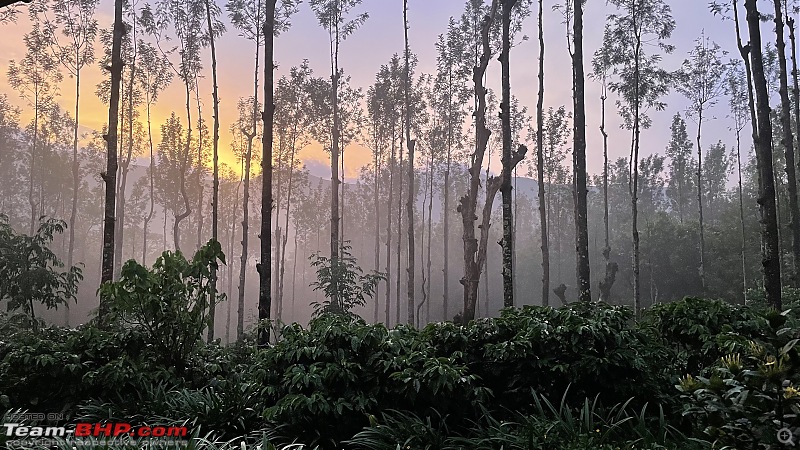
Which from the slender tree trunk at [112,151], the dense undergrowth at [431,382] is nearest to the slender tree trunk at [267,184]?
the slender tree trunk at [112,151]

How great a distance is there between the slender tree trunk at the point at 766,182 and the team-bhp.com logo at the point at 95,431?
781 centimetres

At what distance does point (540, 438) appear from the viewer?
361 centimetres

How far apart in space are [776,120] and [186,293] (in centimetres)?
2697

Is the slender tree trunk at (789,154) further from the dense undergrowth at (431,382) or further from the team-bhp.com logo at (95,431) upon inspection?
the team-bhp.com logo at (95,431)

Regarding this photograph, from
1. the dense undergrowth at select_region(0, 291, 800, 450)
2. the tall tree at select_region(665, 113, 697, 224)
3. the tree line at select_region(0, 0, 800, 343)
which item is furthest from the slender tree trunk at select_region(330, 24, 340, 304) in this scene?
the tall tree at select_region(665, 113, 697, 224)

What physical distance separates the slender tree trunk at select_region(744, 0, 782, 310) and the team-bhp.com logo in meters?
7.81

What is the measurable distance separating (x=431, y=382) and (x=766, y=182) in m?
6.92

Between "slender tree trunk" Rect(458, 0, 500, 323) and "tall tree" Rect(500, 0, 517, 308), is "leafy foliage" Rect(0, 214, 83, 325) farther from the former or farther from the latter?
"slender tree trunk" Rect(458, 0, 500, 323)

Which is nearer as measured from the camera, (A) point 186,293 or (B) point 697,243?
(A) point 186,293

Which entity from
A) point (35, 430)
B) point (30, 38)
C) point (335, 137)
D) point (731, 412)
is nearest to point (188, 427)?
point (35, 430)

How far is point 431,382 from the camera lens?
393 cm

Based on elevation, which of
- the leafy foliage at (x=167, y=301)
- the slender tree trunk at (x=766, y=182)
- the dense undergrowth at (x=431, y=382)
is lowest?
the dense undergrowth at (x=431, y=382)

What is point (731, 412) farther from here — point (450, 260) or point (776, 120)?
point (450, 260)

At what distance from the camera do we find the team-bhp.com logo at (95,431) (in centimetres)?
400
